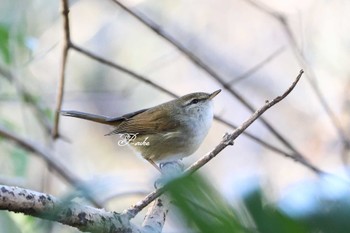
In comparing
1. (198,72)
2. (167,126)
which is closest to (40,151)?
(167,126)

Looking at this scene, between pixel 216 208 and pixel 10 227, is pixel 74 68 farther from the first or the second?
pixel 216 208

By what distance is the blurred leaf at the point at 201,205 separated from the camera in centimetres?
32

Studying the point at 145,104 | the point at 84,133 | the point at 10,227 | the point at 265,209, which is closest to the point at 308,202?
the point at 265,209

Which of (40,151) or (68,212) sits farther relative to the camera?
(40,151)

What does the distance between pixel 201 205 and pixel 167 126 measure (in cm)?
310

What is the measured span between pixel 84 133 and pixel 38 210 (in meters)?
6.24

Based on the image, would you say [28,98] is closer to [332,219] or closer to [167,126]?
[167,126]

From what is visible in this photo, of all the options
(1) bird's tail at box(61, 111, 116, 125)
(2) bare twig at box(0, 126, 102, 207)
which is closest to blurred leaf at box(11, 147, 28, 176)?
(2) bare twig at box(0, 126, 102, 207)

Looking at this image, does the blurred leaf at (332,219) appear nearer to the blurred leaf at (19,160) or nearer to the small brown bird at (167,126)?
the small brown bird at (167,126)

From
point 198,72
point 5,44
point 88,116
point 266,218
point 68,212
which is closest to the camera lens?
point 266,218

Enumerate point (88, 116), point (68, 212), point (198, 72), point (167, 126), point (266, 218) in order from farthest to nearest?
point (198, 72) < point (167, 126) < point (88, 116) < point (68, 212) < point (266, 218)

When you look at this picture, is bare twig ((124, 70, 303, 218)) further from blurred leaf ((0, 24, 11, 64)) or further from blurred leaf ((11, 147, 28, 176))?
blurred leaf ((11, 147, 28, 176))

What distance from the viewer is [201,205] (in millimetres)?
328

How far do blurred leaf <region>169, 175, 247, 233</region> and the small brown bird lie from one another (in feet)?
8.75
